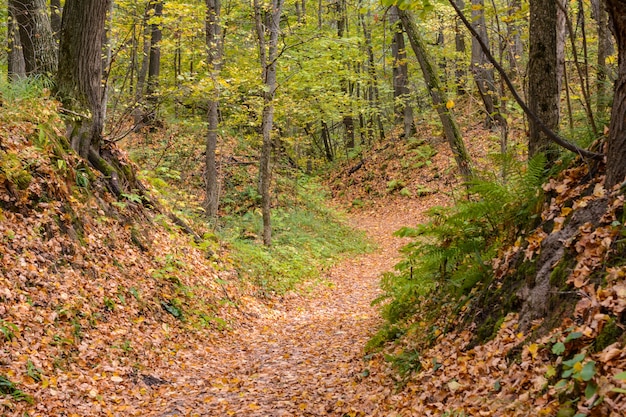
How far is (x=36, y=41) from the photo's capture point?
9.25 metres

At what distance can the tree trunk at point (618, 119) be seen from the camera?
382 cm

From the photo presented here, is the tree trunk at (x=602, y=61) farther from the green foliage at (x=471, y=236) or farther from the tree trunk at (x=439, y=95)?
the tree trunk at (x=439, y=95)

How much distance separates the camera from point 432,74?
8.59 m

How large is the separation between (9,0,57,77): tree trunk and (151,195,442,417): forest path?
19.0 ft

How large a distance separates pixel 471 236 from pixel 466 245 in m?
0.27

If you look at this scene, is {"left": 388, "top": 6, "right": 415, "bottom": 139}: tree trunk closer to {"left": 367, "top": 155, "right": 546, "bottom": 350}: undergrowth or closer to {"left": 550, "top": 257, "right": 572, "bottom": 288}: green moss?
{"left": 367, "top": 155, "right": 546, "bottom": 350}: undergrowth

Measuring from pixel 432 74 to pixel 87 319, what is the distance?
6.43 meters

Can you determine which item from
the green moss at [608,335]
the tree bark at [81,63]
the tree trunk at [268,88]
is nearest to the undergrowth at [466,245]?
the green moss at [608,335]

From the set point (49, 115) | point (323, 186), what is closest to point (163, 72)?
point (323, 186)

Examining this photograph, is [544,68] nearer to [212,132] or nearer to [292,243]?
[212,132]

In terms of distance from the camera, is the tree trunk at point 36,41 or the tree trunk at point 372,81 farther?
the tree trunk at point 372,81

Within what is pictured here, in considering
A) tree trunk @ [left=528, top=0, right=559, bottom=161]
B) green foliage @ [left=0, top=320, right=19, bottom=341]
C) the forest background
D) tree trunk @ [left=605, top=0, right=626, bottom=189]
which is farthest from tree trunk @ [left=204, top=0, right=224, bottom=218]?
tree trunk @ [left=605, top=0, right=626, bottom=189]

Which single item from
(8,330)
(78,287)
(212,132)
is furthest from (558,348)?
(212,132)

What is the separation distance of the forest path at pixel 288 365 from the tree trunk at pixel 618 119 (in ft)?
9.77
